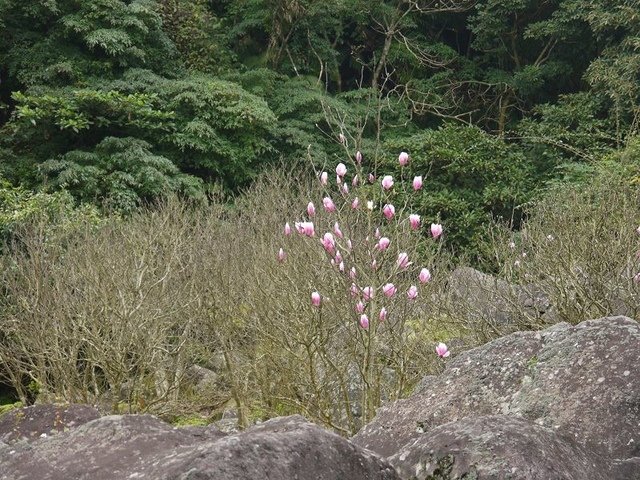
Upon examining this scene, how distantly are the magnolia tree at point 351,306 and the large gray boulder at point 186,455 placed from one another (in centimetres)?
260

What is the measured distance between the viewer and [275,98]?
77.3 ft

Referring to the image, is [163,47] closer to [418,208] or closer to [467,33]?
[418,208]

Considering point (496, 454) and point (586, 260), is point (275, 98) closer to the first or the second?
point (586, 260)

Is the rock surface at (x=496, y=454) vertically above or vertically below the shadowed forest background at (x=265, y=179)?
above

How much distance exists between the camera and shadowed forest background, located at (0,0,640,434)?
10133mm

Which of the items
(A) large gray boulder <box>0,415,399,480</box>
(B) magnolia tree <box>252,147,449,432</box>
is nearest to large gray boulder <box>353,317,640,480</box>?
(A) large gray boulder <box>0,415,399,480</box>

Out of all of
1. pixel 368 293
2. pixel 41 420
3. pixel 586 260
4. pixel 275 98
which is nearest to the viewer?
pixel 41 420

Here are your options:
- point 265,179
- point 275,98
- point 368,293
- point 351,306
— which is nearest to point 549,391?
point 368,293

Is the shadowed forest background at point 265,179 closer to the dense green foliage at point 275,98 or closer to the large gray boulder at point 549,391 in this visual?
the dense green foliage at point 275,98

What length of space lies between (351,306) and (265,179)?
528 inches

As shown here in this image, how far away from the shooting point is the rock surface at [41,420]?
463 centimetres

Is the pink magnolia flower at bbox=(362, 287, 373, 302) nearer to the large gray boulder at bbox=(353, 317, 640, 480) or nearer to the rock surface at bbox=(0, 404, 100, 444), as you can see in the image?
the large gray boulder at bbox=(353, 317, 640, 480)

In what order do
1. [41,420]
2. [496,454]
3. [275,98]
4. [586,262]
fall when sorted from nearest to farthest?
[496,454] < [41,420] < [586,262] < [275,98]

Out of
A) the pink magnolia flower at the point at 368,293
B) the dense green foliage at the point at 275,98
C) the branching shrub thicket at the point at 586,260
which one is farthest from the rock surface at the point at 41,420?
the dense green foliage at the point at 275,98
